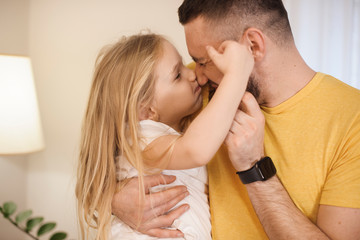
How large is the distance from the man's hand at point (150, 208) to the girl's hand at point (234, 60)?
503 mm

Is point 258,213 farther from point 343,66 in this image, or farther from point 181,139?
point 343,66

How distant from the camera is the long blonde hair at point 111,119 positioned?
4.23 ft

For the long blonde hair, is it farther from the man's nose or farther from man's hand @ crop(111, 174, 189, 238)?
the man's nose

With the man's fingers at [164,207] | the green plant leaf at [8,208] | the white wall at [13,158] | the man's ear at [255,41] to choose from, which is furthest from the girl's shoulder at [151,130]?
the white wall at [13,158]

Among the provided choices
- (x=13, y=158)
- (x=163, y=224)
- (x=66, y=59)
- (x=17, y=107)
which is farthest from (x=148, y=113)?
(x=13, y=158)

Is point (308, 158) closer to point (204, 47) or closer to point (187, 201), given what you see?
point (187, 201)

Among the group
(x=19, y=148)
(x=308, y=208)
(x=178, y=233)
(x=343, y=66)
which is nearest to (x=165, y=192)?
(x=178, y=233)

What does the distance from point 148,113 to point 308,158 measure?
0.69 metres

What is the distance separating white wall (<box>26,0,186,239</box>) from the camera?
2.42 metres

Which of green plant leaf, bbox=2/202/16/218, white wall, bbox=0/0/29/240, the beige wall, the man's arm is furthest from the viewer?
the beige wall

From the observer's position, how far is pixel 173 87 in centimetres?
137

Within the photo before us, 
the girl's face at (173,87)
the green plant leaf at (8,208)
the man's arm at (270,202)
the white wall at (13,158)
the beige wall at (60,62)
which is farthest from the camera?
the beige wall at (60,62)

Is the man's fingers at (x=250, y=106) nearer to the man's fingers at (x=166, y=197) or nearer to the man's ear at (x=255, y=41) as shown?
the man's ear at (x=255, y=41)

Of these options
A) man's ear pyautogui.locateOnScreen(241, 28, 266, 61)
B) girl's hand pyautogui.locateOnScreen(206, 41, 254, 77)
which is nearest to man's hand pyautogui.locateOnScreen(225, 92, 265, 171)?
girl's hand pyautogui.locateOnScreen(206, 41, 254, 77)
